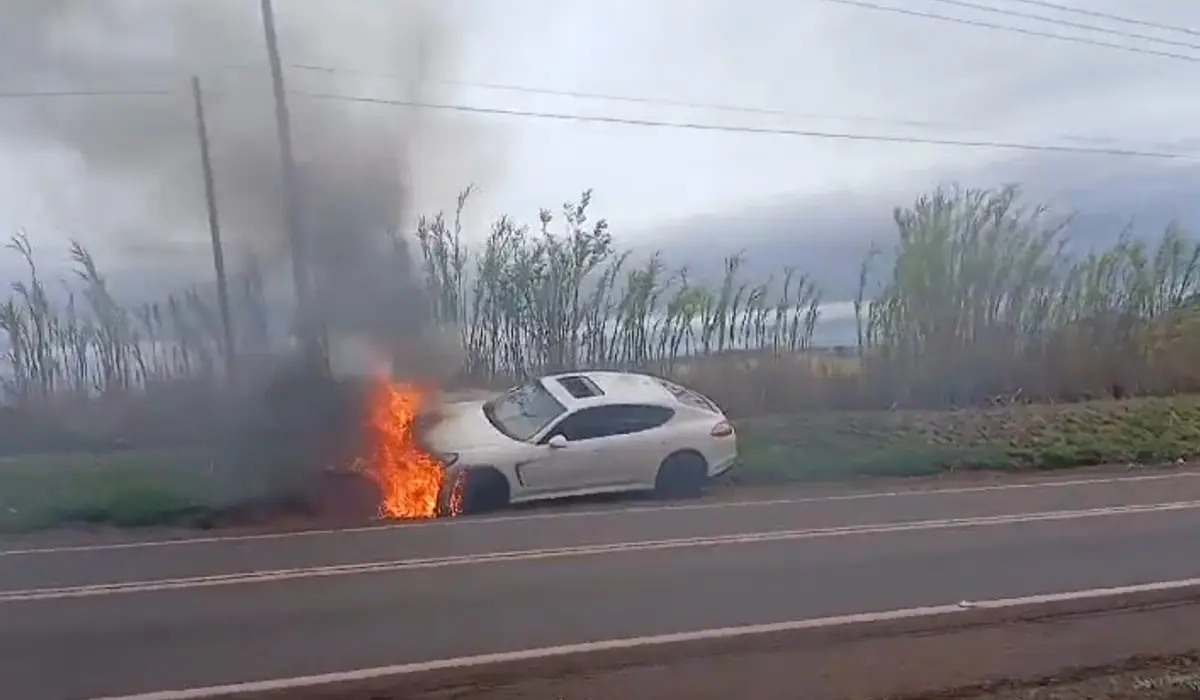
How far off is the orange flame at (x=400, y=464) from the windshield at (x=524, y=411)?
2.56 feet

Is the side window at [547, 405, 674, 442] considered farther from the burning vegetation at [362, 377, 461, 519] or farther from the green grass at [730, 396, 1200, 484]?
the green grass at [730, 396, 1200, 484]

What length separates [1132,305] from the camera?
18781 millimetres

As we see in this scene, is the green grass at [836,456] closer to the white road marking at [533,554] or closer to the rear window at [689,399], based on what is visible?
the rear window at [689,399]

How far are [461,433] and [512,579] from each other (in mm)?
3330

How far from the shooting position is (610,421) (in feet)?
34.0

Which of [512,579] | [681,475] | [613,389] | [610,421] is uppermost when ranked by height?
[613,389]

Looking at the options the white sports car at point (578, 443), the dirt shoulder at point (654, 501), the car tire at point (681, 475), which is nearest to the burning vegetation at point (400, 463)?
the white sports car at point (578, 443)

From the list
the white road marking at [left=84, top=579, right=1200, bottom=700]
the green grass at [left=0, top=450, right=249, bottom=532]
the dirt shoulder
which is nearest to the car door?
the dirt shoulder

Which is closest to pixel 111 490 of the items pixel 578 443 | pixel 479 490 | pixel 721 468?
pixel 479 490

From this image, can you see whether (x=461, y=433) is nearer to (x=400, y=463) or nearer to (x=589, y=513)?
(x=400, y=463)

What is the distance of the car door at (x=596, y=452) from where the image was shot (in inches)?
391

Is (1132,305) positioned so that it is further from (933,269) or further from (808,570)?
(808,570)

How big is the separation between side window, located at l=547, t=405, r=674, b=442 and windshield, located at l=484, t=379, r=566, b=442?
0.18 metres

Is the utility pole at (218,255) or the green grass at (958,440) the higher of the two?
the utility pole at (218,255)
